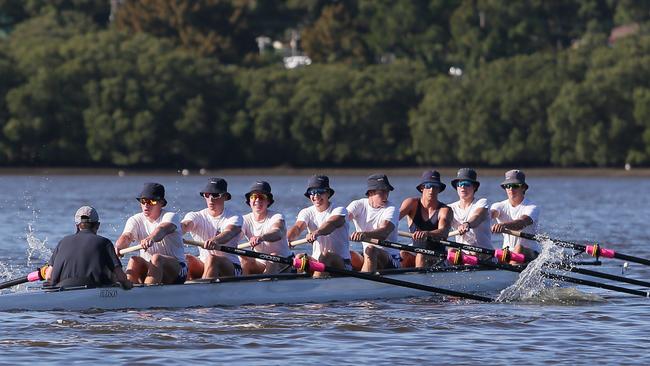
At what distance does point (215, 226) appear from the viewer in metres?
19.7

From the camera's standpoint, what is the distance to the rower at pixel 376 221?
20.7 meters

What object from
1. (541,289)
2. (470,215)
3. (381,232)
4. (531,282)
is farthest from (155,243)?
(541,289)

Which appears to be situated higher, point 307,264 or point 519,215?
point 519,215

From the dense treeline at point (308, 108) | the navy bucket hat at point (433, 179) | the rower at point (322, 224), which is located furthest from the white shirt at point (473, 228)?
the dense treeline at point (308, 108)

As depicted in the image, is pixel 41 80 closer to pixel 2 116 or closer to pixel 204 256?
pixel 2 116

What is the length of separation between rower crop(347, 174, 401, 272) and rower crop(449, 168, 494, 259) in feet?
3.62

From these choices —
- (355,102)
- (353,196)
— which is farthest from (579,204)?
(355,102)

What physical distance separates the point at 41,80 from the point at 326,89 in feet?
47.3

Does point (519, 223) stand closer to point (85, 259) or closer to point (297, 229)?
point (297, 229)

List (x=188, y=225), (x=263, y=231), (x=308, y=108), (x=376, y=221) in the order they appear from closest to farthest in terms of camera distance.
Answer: (x=188, y=225), (x=263, y=231), (x=376, y=221), (x=308, y=108)

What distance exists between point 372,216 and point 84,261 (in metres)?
4.66

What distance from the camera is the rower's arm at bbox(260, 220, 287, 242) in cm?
1967

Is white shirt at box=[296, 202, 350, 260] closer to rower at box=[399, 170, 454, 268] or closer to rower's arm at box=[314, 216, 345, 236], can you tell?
rower's arm at box=[314, 216, 345, 236]

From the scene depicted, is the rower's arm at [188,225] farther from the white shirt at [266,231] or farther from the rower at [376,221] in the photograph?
the rower at [376,221]
